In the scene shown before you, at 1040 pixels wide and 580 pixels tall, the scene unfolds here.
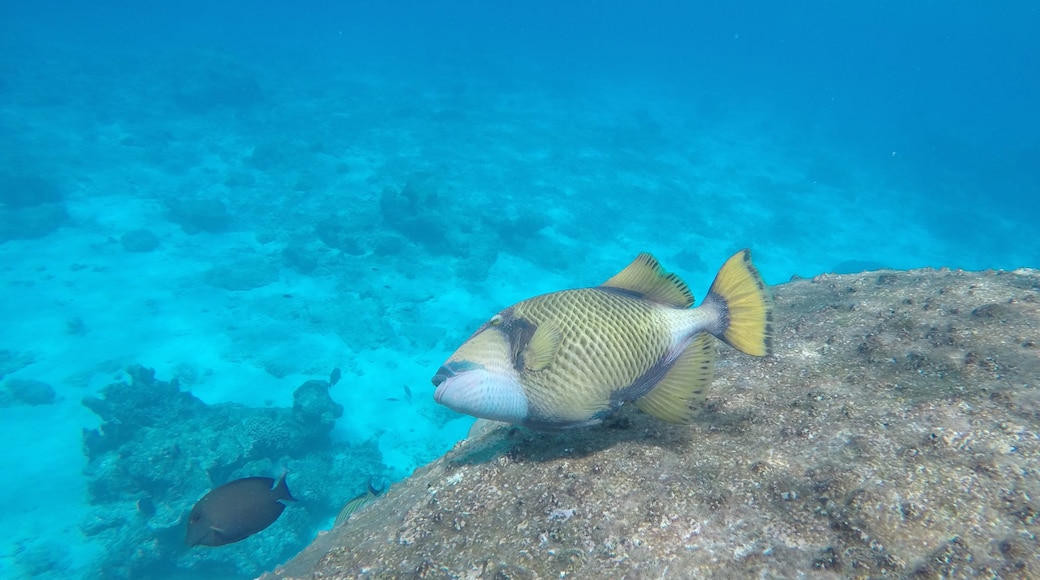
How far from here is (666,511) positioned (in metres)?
2.21

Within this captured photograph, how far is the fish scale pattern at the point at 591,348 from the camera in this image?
7.21ft

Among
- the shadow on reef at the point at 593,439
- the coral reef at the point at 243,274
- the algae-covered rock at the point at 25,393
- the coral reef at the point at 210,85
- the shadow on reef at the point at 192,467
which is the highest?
the coral reef at the point at 210,85

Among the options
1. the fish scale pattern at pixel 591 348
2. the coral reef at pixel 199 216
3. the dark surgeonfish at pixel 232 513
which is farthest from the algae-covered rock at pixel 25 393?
the fish scale pattern at pixel 591 348

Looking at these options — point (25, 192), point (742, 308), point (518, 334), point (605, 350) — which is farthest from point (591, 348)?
point (25, 192)

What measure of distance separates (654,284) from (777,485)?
1.13 metres

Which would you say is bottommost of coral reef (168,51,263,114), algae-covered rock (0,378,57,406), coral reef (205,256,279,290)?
algae-covered rock (0,378,57,406)

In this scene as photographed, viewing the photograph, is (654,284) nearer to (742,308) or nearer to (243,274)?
(742,308)

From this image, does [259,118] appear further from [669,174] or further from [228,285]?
Answer: [669,174]

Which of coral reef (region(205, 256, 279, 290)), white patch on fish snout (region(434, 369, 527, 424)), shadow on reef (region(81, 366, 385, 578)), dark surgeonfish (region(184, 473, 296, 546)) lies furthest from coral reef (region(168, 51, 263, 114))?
white patch on fish snout (region(434, 369, 527, 424))

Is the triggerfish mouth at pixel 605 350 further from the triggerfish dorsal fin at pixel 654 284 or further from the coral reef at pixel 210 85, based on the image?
the coral reef at pixel 210 85

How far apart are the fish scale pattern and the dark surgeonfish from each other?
12.1 ft

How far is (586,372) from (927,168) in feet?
187

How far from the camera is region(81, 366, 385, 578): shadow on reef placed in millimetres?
8781

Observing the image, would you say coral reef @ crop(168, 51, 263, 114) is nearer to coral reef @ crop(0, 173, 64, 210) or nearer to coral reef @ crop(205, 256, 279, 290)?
coral reef @ crop(0, 173, 64, 210)
